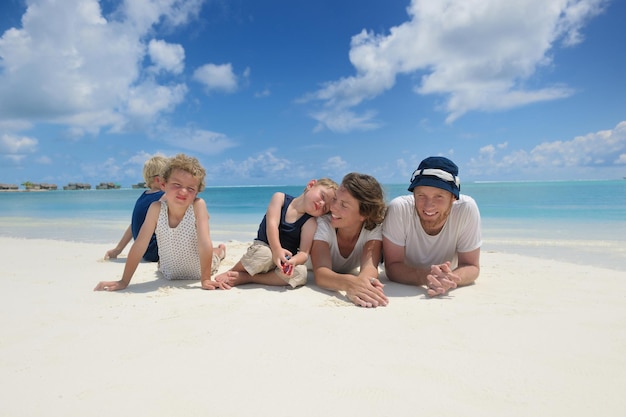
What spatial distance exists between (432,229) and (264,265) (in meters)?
1.71

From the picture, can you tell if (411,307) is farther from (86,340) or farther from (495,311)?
(86,340)

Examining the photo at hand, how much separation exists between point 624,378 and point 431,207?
1.87 metres

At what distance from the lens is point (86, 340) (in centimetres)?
243

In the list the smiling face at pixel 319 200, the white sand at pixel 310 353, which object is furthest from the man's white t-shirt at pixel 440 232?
the smiling face at pixel 319 200

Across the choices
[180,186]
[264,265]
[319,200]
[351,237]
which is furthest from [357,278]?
[180,186]

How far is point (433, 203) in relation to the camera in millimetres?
3502

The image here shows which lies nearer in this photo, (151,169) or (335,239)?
(335,239)

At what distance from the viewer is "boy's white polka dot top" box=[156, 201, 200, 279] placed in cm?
409

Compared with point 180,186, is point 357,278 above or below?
below

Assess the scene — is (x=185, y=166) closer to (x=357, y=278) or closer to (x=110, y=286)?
(x=110, y=286)

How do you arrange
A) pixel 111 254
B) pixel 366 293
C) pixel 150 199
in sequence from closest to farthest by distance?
pixel 366 293
pixel 150 199
pixel 111 254

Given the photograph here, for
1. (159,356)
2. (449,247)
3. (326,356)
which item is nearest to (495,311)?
(449,247)

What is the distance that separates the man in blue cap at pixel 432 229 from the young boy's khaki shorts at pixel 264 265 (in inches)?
35.6

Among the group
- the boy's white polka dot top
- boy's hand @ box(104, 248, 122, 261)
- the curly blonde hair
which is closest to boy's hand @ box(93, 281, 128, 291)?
the boy's white polka dot top
